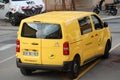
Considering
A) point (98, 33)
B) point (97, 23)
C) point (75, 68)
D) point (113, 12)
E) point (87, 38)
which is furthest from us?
point (113, 12)

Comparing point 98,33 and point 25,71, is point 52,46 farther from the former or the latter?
point 98,33

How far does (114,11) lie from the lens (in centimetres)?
3659

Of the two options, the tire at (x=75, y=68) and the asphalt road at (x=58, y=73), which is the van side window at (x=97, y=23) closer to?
the asphalt road at (x=58, y=73)

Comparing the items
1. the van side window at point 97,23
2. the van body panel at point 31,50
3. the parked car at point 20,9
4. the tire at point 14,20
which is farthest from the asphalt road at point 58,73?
the parked car at point 20,9

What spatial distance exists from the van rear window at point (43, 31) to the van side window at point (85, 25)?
100 centimetres

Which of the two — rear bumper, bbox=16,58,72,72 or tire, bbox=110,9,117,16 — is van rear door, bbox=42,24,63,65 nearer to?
rear bumper, bbox=16,58,72,72

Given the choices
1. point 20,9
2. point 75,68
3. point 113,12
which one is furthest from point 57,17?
point 113,12

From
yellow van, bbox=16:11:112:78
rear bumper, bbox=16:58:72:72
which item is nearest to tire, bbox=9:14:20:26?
yellow van, bbox=16:11:112:78

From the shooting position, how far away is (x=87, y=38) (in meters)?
11.7

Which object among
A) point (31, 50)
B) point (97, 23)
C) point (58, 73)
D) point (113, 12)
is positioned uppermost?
point (97, 23)

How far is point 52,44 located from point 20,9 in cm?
1637

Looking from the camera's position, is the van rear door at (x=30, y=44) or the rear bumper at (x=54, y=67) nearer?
the rear bumper at (x=54, y=67)

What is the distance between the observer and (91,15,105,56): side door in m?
12.6

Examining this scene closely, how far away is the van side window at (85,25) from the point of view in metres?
11.5
